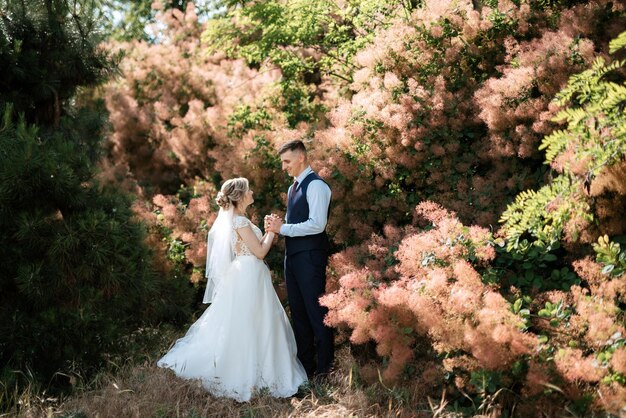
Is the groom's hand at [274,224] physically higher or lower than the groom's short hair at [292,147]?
lower

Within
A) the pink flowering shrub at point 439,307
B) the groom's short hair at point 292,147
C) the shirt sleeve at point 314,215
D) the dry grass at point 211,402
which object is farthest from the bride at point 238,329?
the pink flowering shrub at point 439,307

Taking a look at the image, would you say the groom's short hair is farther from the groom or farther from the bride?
→ the bride

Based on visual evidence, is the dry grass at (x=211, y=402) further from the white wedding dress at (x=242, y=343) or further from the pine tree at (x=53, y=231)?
the pine tree at (x=53, y=231)

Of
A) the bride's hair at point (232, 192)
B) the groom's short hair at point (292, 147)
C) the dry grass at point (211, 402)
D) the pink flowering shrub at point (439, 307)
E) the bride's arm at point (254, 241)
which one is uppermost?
the groom's short hair at point (292, 147)

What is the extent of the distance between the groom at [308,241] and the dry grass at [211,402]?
0.92 ft

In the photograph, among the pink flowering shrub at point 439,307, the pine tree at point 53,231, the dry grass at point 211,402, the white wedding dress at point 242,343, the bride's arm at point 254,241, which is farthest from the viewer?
the bride's arm at point 254,241

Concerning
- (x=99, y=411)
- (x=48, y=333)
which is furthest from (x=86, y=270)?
(x=99, y=411)

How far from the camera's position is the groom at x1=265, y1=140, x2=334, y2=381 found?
5391 mm

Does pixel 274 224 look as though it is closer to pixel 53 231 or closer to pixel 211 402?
pixel 211 402

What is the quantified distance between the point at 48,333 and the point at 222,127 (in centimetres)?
398

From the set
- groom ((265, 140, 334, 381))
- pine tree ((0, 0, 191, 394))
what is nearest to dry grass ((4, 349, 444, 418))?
groom ((265, 140, 334, 381))

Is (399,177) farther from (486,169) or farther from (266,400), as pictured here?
(266,400)

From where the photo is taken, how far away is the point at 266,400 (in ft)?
16.7

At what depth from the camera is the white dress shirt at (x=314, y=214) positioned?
17.5ft
